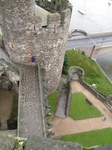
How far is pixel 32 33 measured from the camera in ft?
32.2

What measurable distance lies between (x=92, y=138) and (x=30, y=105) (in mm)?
7607

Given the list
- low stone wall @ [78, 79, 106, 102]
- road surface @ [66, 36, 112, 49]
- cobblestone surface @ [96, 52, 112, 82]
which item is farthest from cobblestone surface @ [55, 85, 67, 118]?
cobblestone surface @ [96, 52, 112, 82]

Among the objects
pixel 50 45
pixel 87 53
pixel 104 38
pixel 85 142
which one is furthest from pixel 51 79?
pixel 104 38

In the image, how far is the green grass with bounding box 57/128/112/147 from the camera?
13641 mm

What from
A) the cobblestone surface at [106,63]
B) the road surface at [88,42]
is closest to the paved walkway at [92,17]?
the road surface at [88,42]

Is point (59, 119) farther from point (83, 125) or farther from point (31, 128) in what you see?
point (31, 128)

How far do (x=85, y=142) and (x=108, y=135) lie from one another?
247 centimetres

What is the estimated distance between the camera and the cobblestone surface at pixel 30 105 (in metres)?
8.87

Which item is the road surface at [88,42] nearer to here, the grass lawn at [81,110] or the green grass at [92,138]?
the grass lawn at [81,110]

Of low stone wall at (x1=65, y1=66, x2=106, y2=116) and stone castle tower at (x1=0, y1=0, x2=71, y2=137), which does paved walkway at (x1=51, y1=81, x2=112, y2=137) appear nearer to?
low stone wall at (x1=65, y1=66, x2=106, y2=116)

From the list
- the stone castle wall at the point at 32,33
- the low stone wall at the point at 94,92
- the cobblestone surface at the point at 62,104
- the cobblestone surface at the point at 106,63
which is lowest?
the cobblestone surface at the point at 106,63

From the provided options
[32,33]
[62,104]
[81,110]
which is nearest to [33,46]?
[32,33]

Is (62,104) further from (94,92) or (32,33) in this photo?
(32,33)

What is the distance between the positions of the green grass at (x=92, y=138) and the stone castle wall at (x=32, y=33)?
6.40 metres
